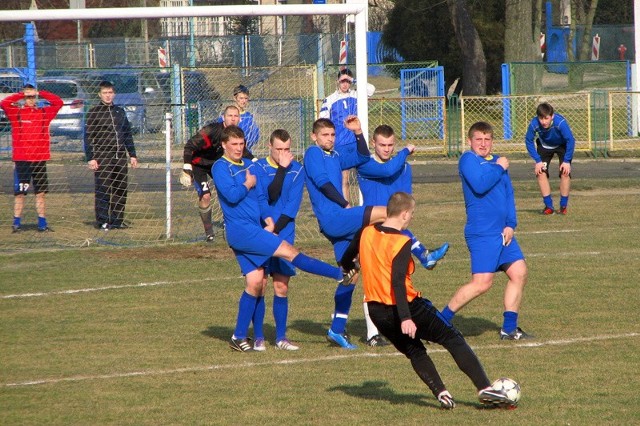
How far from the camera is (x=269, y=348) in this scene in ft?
29.5

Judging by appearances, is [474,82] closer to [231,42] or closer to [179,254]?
[231,42]

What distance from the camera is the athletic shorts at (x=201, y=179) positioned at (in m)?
14.2

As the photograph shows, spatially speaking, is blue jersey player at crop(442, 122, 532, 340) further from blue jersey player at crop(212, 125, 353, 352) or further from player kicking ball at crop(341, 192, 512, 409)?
player kicking ball at crop(341, 192, 512, 409)

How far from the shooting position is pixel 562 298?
1057 centimetres

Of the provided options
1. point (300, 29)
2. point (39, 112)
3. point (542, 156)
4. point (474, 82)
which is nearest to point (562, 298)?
point (542, 156)

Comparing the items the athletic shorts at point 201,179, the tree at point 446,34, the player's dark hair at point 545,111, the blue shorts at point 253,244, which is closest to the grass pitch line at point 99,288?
the athletic shorts at point 201,179

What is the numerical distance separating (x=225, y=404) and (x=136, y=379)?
1.04m

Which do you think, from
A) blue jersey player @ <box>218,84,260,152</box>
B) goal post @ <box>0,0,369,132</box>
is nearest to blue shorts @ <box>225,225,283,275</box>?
goal post @ <box>0,0,369,132</box>

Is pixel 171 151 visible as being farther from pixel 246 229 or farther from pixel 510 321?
pixel 510 321

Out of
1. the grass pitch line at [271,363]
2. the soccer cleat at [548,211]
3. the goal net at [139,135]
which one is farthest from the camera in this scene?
the soccer cleat at [548,211]

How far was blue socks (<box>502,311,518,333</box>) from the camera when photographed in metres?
8.95

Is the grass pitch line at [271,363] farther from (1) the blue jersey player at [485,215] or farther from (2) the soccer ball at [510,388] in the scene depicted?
(2) the soccer ball at [510,388]

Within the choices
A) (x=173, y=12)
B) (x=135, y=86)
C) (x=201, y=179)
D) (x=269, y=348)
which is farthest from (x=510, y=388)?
(x=135, y=86)

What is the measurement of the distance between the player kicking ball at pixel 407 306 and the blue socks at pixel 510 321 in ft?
7.02
